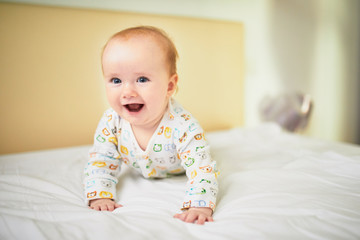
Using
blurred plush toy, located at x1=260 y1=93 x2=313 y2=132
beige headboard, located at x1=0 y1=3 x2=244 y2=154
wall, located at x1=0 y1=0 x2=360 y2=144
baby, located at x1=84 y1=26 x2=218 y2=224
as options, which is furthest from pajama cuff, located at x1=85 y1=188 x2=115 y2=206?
blurred plush toy, located at x1=260 y1=93 x2=313 y2=132

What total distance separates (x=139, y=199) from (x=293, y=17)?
199 centimetres

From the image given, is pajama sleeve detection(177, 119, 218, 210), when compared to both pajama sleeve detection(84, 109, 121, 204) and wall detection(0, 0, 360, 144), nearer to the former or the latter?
pajama sleeve detection(84, 109, 121, 204)

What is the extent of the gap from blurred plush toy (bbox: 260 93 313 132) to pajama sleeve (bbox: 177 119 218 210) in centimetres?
139

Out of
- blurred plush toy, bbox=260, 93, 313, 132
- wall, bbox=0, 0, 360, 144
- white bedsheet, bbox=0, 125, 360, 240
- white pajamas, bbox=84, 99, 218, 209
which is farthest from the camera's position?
blurred plush toy, bbox=260, 93, 313, 132

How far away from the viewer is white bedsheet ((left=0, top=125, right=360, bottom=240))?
0.57 m

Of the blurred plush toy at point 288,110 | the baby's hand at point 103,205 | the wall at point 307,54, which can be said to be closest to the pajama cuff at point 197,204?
the baby's hand at point 103,205

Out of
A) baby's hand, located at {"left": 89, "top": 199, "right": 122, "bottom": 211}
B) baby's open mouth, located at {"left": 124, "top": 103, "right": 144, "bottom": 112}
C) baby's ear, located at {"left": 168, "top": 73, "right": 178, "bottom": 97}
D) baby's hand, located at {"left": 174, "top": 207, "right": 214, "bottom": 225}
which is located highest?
baby's ear, located at {"left": 168, "top": 73, "right": 178, "bottom": 97}

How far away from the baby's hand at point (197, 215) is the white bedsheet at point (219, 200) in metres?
0.02

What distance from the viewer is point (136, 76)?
715 mm

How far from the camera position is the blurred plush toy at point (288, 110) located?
82.4 inches

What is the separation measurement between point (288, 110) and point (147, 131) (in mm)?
1611

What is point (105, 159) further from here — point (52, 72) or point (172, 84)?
point (52, 72)

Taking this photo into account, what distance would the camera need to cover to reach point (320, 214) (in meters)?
0.63

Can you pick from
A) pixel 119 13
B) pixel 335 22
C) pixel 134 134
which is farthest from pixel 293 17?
pixel 134 134
